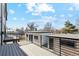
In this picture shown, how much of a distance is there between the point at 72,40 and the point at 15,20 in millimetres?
1163

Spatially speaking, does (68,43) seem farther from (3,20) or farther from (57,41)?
(3,20)

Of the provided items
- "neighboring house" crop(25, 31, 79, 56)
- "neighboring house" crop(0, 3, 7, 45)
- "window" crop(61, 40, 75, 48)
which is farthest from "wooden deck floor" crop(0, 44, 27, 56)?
"window" crop(61, 40, 75, 48)

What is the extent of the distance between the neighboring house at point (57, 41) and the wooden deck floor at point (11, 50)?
0.99 feet

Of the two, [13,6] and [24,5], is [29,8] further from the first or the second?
[13,6]

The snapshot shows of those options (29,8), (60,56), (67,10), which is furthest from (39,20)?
(60,56)

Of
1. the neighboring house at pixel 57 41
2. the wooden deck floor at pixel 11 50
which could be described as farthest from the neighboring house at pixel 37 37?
the wooden deck floor at pixel 11 50

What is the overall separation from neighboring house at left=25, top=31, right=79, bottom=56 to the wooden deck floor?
0.99ft

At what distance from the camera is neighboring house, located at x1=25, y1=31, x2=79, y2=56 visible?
2.99 m

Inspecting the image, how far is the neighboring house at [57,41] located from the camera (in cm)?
299

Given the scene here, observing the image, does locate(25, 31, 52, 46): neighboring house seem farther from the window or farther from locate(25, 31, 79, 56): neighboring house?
the window

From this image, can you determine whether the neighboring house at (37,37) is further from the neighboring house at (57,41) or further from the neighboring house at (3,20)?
the neighboring house at (3,20)

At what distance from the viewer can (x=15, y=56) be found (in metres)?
3.29

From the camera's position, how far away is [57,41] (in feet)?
10.8

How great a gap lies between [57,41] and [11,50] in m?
0.91
